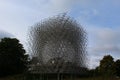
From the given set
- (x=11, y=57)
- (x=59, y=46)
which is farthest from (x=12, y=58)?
(x=59, y=46)

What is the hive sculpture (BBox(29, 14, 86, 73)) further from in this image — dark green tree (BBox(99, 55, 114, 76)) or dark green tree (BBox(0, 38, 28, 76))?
dark green tree (BBox(99, 55, 114, 76))

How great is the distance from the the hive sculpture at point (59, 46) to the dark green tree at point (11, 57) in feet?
54.0

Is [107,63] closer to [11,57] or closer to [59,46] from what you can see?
[11,57]

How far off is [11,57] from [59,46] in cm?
2180

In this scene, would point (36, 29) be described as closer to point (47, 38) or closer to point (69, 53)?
point (47, 38)

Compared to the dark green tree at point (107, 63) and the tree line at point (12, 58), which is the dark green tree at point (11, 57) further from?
the dark green tree at point (107, 63)

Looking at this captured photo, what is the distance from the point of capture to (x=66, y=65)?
188 feet

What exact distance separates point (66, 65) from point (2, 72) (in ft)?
75.9

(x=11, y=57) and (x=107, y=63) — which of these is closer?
(x=11, y=57)

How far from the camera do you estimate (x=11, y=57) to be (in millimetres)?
76125

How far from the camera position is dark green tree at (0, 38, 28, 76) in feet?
247

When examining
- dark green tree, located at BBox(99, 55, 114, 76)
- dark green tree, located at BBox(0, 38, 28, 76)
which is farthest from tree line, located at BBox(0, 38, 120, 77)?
dark green tree, located at BBox(99, 55, 114, 76)

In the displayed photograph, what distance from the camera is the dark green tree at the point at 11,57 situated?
7525 cm

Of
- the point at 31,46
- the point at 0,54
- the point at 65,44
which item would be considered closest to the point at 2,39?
the point at 0,54
